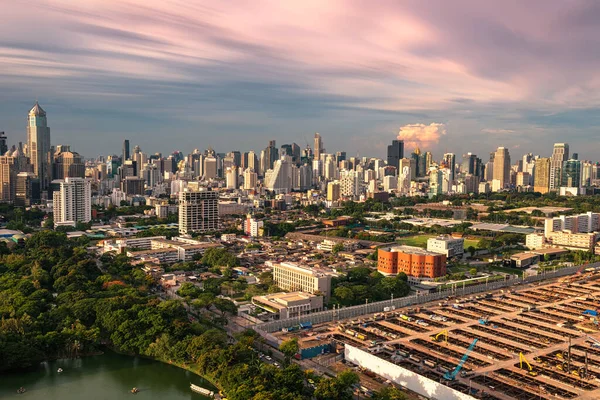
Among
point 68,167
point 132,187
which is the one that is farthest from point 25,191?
point 132,187

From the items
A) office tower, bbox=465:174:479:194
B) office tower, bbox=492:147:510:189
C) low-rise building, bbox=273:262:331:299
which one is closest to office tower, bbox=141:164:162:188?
office tower, bbox=465:174:479:194

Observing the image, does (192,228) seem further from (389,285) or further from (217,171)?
(217,171)

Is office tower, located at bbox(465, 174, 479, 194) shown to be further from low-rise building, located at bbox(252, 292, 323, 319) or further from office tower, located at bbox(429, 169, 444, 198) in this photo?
low-rise building, located at bbox(252, 292, 323, 319)

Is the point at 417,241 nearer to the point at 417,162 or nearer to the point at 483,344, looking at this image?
the point at 483,344

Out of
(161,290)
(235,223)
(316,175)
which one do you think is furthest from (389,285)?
(316,175)

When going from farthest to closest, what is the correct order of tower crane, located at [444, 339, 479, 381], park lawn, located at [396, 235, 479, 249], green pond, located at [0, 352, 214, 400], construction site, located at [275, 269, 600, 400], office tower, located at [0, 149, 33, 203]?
office tower, located at [0, 149, 33, 203], park lawn, located at [396, 235, 479, 249], green pond, located at [0, 352, 214, 400], tower crane, located at [444, 339, 479, 381], construction site, located at [275, 269, 600, 400]

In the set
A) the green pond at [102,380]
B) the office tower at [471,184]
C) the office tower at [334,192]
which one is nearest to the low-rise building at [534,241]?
the green pond at [102,380]

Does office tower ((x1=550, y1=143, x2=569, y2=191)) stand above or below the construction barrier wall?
above
